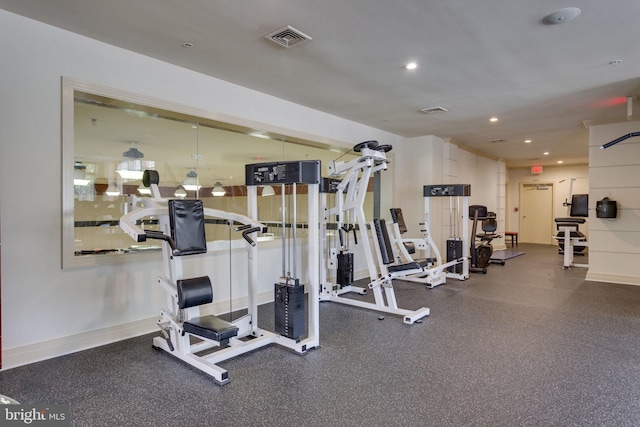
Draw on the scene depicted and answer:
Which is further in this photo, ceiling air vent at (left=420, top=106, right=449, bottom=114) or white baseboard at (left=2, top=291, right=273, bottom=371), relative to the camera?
ceiling air vent at (left=420, top=106, right=449, bottom=114)

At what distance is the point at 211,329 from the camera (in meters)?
2.77

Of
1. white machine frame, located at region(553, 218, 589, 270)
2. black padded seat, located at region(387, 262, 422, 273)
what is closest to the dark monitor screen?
white machine frame, located at region(553, 218, 589, 270)

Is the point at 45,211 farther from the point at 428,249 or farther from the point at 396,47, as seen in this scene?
the point at 428,249

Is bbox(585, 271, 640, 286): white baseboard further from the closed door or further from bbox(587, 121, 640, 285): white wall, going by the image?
the closed door

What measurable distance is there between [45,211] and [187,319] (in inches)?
60.1

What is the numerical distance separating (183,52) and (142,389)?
300 centimetres

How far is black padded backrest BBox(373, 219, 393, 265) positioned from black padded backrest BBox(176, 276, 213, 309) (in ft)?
7.35

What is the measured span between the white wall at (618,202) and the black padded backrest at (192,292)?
6631mm

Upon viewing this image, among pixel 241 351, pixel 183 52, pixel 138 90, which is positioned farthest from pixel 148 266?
pixel 183 52

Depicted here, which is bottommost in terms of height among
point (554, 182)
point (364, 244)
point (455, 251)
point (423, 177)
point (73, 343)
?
point (73, 343)

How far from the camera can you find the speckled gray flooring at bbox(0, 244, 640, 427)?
2.30 meters

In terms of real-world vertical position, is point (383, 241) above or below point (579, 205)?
below

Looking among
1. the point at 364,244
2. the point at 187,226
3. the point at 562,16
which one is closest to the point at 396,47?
the point at 562,16

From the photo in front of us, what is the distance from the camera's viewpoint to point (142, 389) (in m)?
2.64
